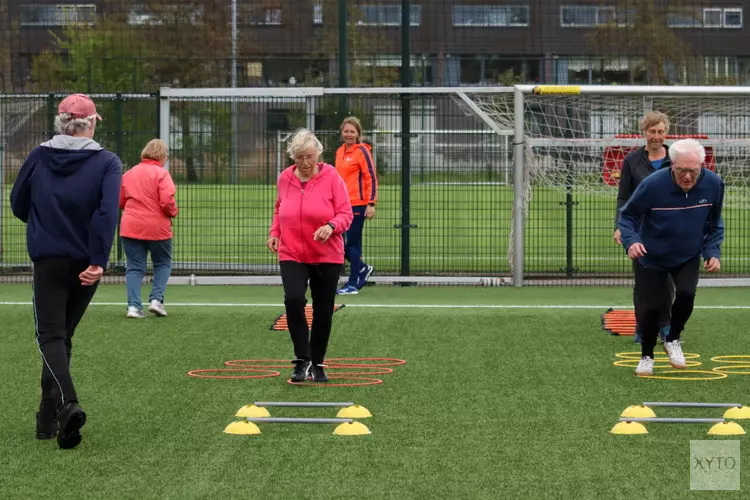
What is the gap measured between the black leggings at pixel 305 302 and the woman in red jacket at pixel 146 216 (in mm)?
3664

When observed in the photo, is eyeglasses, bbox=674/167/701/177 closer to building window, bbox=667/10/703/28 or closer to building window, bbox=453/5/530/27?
building window, bbox=667/10/703/28

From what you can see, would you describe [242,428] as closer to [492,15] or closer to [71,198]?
[71,198]

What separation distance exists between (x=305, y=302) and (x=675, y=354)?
2.72m

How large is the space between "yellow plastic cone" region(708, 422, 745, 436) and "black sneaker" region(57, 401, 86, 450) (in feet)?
11.0

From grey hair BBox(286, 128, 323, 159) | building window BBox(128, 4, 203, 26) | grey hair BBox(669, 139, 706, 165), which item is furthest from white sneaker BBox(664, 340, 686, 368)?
building window BBox(128, 4, 203, 26)

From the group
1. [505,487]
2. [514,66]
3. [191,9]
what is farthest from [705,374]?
[191,9]

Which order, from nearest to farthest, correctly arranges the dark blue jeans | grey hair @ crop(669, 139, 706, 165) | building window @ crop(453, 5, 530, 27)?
grey hair @ crop(669, 139, 706, 165) < the dark blue jeans < building window @ crop(453, 5, 530, 27)

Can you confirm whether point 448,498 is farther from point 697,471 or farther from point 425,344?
point 425,344

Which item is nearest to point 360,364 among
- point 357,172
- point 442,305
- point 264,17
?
point 442,305

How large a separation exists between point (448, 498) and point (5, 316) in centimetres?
790

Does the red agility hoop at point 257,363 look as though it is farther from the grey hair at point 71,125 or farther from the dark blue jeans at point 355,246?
the dark blue jeans at point 355,246

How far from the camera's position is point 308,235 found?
9.04m

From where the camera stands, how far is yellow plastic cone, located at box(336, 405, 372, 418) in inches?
301

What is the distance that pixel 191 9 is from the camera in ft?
71.6
